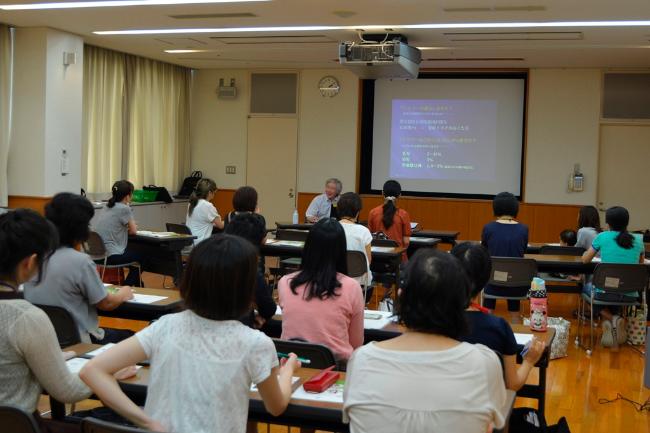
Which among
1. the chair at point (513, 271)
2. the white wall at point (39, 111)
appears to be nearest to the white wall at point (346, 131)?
the white wall at point (39, 111)

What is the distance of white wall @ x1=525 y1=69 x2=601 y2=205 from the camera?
455 inches

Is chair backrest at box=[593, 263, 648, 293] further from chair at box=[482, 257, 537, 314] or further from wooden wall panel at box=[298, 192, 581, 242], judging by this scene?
wooden wall panel at box=[298, 192, 581, 242]

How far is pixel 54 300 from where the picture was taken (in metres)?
3.61

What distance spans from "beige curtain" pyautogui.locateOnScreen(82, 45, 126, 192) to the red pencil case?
9.01 metres

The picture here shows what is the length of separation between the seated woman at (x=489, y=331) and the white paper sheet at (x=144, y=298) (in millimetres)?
1869

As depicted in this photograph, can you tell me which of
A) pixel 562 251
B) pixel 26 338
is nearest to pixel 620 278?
pixel 562 251

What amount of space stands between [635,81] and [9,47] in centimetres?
866

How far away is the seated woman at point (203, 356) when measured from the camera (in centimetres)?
217

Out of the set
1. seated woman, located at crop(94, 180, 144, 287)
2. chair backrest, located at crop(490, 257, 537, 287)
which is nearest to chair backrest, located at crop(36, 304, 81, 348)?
chair backrest, located at crop(490, 257, 537, 287)

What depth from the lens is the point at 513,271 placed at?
20.9 feet

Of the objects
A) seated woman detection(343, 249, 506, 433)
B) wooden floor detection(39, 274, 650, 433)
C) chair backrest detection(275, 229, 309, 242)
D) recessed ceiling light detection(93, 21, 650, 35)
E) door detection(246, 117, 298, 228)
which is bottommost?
wooden floor detection(39, 274, 650, 433)

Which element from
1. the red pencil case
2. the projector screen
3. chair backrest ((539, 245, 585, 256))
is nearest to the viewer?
the red pencil case

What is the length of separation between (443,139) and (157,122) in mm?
4603

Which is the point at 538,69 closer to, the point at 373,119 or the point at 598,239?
the point at 373,119
